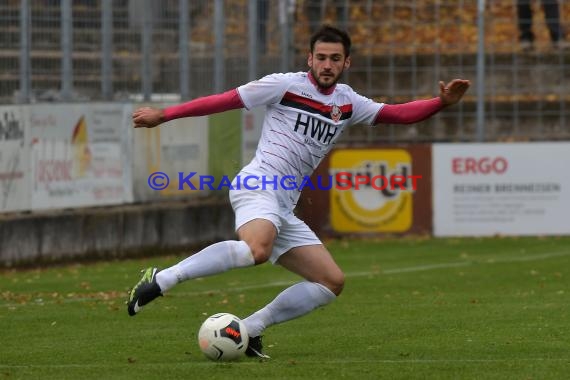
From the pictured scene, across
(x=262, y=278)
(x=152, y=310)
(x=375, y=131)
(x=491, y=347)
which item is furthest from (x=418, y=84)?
(x=491, y=347)

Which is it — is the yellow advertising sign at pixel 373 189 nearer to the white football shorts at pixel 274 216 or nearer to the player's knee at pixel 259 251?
the white football shorts at pixel 274 216

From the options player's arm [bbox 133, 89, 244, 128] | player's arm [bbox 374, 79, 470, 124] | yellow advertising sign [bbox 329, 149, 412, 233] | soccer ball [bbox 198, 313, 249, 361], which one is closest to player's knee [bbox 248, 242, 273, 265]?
soccer ball [bbox 198, 313, 249, 361]

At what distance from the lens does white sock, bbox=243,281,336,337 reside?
9.62m

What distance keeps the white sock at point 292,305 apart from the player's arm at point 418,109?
1.21 m

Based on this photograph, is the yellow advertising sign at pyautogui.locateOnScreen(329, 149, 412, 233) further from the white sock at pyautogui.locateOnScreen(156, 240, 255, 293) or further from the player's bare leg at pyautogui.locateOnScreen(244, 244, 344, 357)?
the white sock at pyautogui.locateOnScreen(156, 240, 255, 293)

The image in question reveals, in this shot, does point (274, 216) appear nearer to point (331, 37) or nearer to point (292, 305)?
point (292, 305)

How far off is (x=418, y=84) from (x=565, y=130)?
94.0 inches

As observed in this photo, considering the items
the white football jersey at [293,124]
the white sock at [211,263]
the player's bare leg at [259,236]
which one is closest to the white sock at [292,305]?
the white football jersey at [293,124]

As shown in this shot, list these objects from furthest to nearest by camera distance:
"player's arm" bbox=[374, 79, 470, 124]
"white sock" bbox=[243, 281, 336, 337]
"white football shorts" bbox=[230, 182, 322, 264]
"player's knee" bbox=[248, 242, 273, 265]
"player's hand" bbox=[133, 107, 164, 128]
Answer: "player's arm" bbox=[374, 79, 470, 124], "white sock" bbox=[243, 281, 336, 337], "white football shorts" bbox=[230, 182, 322, 264], "player's hand" bbox=[133, 107, 164, 128], "player's knee" bbox=[248, 242, 273, 265]

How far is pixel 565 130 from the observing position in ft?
78.1

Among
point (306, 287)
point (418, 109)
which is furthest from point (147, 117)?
point (418, 109)

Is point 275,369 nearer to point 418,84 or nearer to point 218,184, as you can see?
point 218,184

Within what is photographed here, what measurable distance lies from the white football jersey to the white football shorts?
128 millimetres

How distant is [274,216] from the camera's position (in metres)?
9.20
